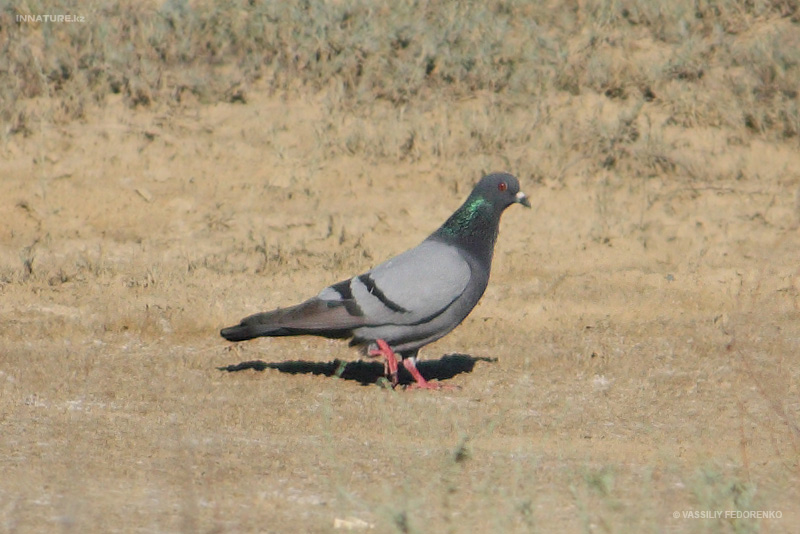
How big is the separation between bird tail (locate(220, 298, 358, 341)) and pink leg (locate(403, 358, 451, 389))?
0.45 metres

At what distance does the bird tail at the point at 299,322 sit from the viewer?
6805mm

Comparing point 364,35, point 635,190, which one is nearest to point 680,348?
point 635,190

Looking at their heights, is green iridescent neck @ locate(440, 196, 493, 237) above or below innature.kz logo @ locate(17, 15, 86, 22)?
below

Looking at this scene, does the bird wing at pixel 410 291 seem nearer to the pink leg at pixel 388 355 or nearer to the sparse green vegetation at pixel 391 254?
the pink leg at pixel 388 355

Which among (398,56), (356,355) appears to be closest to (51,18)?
(398,56)

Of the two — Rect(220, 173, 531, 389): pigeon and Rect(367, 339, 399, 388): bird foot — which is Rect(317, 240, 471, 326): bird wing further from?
Rect(367, 339, 399, 388): bird foot

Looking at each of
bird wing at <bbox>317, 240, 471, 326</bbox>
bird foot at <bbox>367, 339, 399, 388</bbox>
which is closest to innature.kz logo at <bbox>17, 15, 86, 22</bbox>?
bird wing at <bbox>317, 240, 471, 326</bbox>

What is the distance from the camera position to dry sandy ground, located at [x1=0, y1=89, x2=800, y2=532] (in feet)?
15.6

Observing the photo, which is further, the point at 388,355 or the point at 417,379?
the point at 417,379

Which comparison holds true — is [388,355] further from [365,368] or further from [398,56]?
[398,56]

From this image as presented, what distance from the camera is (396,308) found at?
22.1 ft

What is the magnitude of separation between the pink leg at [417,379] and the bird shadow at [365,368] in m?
0.19

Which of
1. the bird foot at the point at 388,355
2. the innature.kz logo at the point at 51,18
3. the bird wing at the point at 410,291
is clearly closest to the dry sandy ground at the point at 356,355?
the bird foot at the point at 388,355

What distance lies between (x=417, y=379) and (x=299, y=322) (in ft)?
2.57
